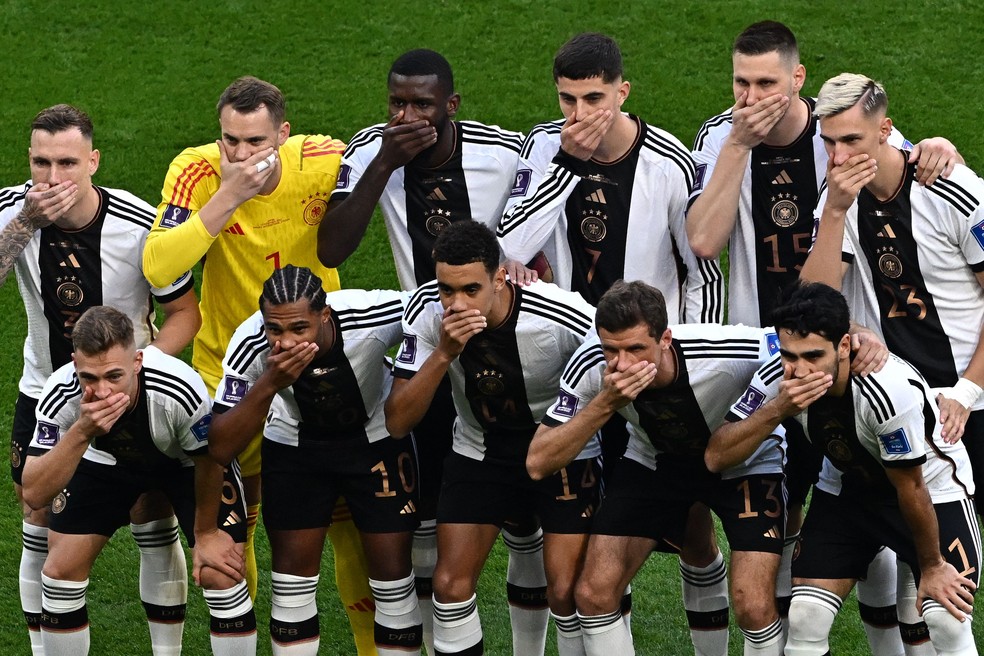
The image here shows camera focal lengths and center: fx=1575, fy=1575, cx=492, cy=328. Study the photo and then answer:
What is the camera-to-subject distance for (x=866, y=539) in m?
6.09

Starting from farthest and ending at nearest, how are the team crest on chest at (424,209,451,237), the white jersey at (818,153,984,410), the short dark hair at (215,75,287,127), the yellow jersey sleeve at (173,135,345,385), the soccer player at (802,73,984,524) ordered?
the yellow jersey sleeve at (173,135,345,385) → the team crest on chest at (424,209,451,237) → the short dark hair at (215,75,287,127) → the white jersey at (818,153,984,410) → the soccer player at (802,73,984,524)

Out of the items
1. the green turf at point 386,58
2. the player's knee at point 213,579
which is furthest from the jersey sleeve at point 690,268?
the green turf at point 386,58

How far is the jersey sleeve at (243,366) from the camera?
252 inches

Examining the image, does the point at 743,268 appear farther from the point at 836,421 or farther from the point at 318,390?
the point at 318,390

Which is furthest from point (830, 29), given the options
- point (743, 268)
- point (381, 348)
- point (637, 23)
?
point (381, 348)

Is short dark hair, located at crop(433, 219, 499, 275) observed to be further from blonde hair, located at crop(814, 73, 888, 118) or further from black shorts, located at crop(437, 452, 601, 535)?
blonde hair, located at crop(814, 73, 888, 118)

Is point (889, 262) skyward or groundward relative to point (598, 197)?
groundward

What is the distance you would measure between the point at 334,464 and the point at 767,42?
2.47m

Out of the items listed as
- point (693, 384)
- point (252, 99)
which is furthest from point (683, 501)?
point (252, 99)

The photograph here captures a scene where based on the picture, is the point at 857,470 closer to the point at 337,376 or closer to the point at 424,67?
the point at 337,376

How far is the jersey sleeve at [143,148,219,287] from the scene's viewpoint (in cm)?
655

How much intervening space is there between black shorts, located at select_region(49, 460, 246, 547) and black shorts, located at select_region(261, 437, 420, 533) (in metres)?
0.15

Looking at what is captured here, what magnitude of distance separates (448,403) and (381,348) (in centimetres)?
48

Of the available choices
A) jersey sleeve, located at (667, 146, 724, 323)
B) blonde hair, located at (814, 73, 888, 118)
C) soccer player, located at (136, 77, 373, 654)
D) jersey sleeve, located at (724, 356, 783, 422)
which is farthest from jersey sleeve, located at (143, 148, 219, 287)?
blonde hair, located at (814, 73, 888, 118)
